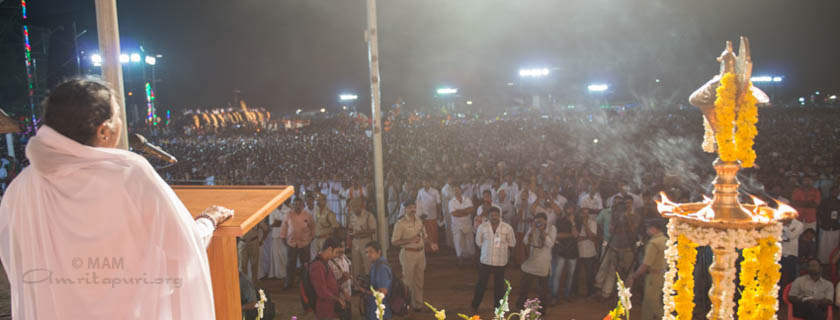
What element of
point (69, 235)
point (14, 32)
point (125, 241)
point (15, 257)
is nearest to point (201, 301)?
point (125, 241)

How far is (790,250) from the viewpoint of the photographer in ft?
22.3

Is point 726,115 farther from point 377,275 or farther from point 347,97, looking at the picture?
point 347,97

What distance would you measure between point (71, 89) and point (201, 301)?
770 millimetres

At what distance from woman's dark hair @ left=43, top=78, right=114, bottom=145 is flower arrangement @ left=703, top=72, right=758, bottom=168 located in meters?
2.22

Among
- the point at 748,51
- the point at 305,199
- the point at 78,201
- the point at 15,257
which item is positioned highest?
the point at 748,51

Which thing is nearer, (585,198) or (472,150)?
(585,198)

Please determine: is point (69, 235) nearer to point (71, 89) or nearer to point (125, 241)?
point (125, 241)

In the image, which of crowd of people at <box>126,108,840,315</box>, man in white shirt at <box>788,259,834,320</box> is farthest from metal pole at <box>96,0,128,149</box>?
man in white shirt at <box>788,259,834,320</box>

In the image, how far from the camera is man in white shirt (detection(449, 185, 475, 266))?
30.5 feet

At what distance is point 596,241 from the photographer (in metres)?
7.61

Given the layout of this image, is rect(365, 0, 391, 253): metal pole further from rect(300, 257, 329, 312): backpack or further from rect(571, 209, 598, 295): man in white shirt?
rect(571, 209, 598, 295): man in white shirt

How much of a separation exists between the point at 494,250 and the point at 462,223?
251cm

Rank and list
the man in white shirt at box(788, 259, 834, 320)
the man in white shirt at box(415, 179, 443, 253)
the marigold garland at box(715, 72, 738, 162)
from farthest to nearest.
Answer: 1. the man in white shirt at box(415, 179, 443, 253)
2. the man in white shirt at box(788, 259, 834, 320)
3. the marigold garland at box(715, 72, 738, 162)

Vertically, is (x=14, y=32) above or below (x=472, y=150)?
above
